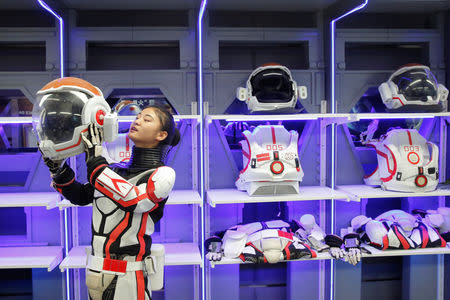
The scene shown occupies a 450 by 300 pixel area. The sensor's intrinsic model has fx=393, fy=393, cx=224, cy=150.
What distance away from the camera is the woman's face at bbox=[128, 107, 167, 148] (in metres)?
2.09

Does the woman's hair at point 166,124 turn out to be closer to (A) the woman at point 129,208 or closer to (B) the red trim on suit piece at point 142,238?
(A) the woman at point 129,208

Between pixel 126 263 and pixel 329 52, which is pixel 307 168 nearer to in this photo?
pixel 329 52

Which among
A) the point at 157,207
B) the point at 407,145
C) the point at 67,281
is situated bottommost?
the point at 67,281

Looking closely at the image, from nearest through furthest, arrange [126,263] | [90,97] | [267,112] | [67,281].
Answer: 1. [90,97]
2. [126,263]
3. [267,112]
4. [67,281]

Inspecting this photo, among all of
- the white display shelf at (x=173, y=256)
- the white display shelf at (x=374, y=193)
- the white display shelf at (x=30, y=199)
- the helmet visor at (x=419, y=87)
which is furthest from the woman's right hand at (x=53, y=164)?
the helmet visor at (x=419, y=87)

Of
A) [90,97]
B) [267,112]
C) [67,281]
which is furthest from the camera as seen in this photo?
[67,281]

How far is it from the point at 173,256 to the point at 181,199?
48cm

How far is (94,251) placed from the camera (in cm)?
208

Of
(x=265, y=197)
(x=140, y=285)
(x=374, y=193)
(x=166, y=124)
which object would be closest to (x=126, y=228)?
(x=140, y=285)

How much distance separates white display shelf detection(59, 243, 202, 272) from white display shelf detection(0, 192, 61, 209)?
17.8 inches

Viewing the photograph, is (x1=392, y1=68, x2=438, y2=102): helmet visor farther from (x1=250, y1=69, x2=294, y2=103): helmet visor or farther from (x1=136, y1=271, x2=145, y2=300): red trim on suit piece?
(x1=136, y1=271, x2=145, y2=300): red trim on suit piece

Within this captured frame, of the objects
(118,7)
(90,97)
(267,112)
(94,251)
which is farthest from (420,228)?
(118,7)

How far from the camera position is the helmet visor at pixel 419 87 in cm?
321

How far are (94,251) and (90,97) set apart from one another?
0.82m
